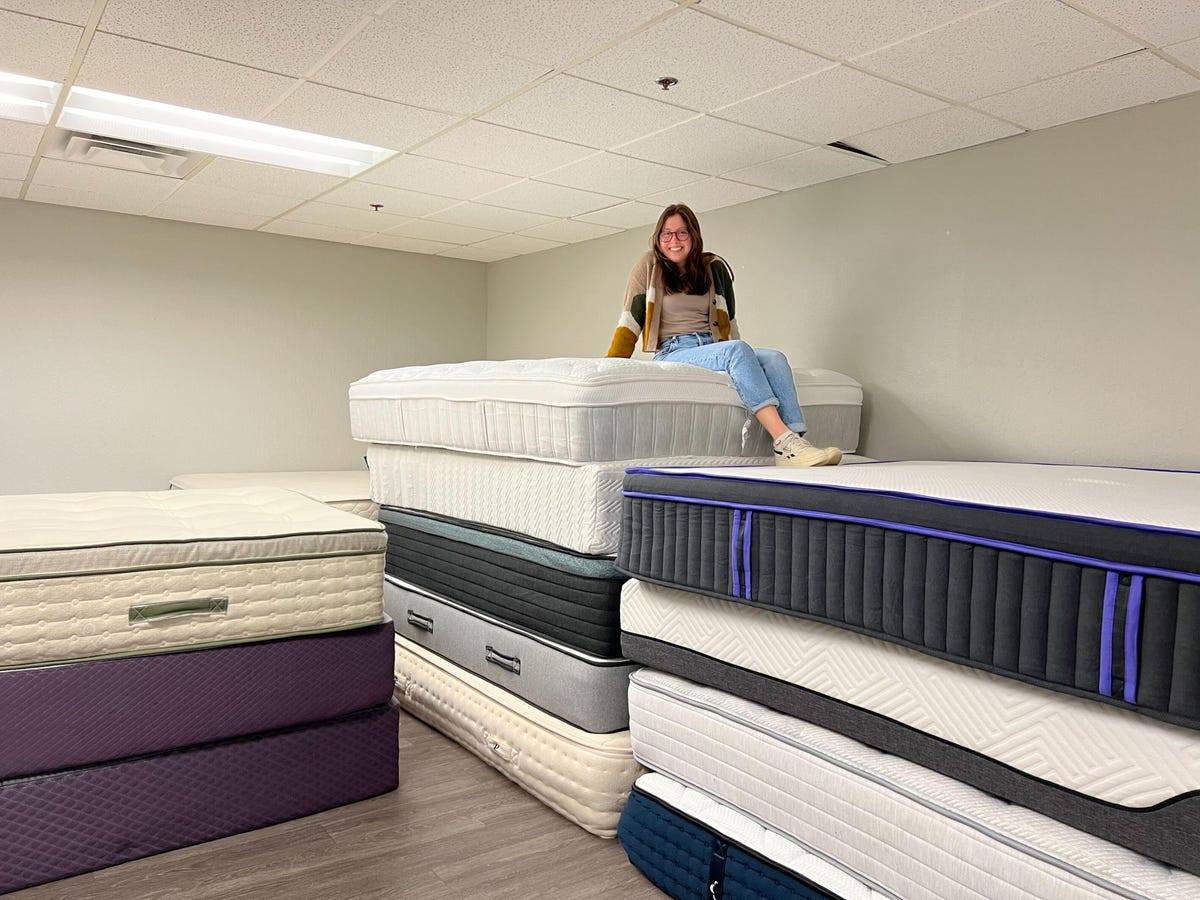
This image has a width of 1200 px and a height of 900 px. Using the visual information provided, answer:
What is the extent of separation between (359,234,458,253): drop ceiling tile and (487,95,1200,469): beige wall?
2.08m

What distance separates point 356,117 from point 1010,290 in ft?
7.91

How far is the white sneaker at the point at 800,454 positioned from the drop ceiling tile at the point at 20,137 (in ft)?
10.1

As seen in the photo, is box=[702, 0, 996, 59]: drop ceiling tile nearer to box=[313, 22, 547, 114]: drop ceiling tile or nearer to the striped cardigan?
box=[313, 22, 547, 114]: drop ceiling tile

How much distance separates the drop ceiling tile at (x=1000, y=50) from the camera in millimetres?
2219

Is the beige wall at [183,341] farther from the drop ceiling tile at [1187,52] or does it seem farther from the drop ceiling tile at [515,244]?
the drop ceiling tile at [1187,52]

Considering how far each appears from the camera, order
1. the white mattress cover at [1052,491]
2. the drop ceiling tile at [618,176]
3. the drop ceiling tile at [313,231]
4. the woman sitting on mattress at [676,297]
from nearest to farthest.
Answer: the white mattress cover at [1052,491] < the woman sitting on mattress at [676,297] < the drop ceiling tile at [618,176] < the drop ceiling tile at [313,231]

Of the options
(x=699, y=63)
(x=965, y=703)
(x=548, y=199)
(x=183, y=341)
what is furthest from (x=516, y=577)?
(x=183, y=341)

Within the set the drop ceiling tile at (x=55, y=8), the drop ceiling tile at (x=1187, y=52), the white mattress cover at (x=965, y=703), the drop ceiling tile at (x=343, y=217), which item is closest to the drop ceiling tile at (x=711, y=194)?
the drop ceiling tile at (x=343, y=217)

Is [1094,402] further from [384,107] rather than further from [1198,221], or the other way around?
[384,107]

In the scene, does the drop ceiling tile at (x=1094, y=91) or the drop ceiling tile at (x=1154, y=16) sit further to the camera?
the drop ceiling tile at (x=1094, y=91)

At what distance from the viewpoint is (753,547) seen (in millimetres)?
1557

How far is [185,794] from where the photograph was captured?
5.92 ft

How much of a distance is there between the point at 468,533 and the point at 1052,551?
1.66 metres

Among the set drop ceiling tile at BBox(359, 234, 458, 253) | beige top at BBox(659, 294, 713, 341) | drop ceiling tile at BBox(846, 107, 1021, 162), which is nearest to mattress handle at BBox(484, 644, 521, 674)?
beige top at BBox(659, 294, 713, 341)
